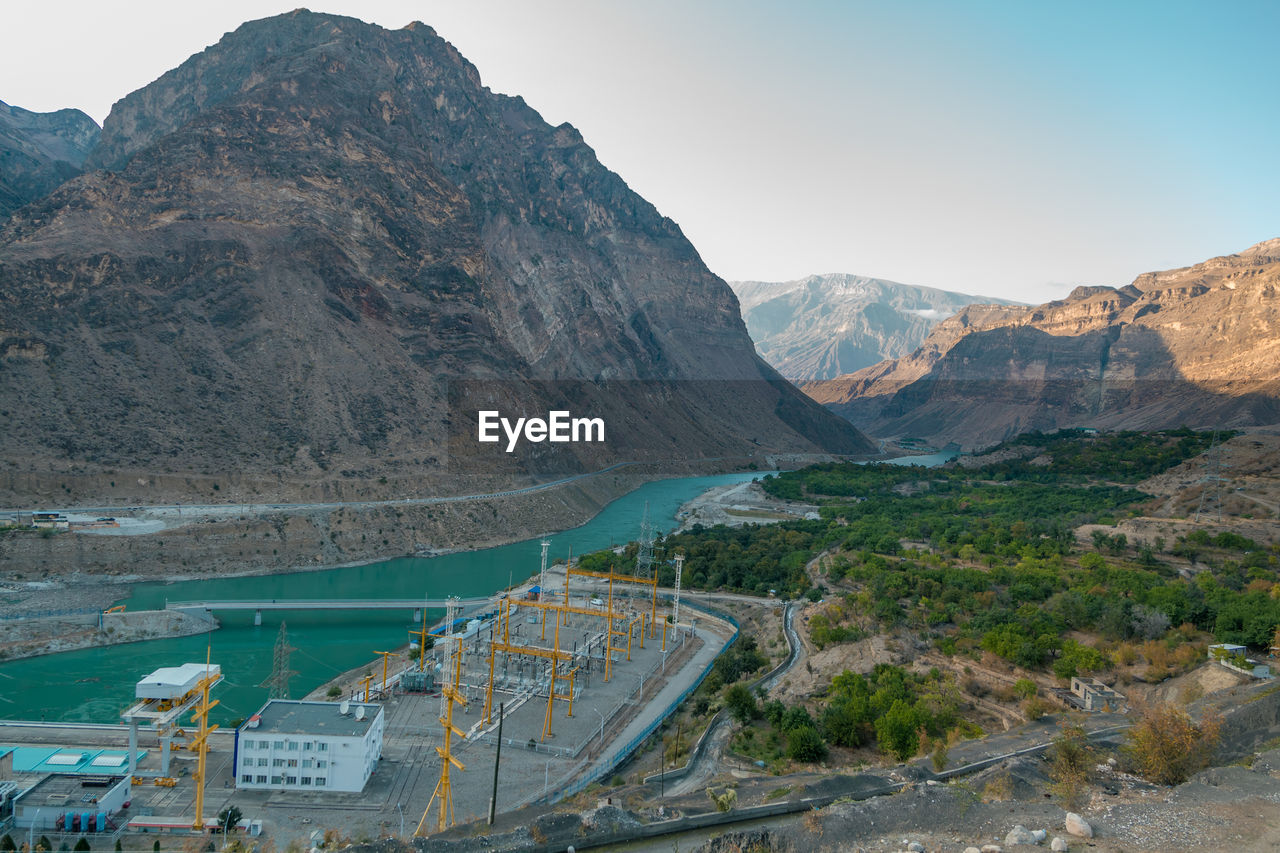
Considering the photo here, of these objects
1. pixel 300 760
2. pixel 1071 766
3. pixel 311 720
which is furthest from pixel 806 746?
pixel 311 720

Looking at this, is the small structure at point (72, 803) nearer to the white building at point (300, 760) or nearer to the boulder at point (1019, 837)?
the white building at point (300, 760)

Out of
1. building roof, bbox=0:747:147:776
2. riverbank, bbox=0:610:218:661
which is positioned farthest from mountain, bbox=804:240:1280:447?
building roof, bbox=0:747:147:776

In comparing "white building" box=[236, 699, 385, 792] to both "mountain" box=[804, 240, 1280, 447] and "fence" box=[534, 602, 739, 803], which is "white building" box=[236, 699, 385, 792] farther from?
"mountain" box=[804, 240, 1280, 447]

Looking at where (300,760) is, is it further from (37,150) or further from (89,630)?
(37,150)

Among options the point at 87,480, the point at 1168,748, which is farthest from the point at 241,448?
the point at 1168,748

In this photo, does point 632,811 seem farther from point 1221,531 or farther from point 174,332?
point 174,332

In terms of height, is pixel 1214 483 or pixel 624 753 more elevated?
pixel 1214 483
